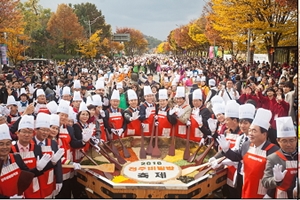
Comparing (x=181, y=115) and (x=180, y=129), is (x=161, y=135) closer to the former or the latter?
(x=180, y=129)

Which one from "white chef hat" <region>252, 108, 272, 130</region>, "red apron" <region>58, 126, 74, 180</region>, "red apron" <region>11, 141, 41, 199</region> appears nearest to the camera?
"white chef hat" <region>252, 108, 272, 130</region>

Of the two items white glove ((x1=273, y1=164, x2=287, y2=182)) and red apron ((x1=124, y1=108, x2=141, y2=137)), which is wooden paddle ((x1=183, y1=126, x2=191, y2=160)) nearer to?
red apron ((x1=124, y1=108, x2=141, y2=137))

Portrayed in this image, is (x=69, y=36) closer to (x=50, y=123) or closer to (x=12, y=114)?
(x=12, y=114)

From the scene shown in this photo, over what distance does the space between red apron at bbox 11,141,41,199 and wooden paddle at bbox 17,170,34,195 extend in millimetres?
250

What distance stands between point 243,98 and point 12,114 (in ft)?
18.4

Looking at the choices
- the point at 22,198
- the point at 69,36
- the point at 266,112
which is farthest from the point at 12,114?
the point at 69,36

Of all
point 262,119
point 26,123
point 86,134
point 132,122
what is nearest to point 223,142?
point 262,119

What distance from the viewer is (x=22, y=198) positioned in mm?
3463

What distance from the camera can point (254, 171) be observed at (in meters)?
3.39

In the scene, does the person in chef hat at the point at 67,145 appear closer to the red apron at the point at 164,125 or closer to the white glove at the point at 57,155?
the white glove at the point at 57,155

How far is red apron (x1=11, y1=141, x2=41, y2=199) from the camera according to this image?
11.6 feet

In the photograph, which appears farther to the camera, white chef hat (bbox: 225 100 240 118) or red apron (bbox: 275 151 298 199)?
white chef hat (bbox: 225 100 240 118)

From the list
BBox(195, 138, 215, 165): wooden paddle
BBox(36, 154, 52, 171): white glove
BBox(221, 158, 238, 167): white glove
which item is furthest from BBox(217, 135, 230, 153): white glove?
BBox(36, 154, 52, 171): white glove

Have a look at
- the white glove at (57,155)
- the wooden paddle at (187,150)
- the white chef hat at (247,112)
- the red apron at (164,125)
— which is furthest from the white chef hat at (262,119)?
the red apron at (164,125)
